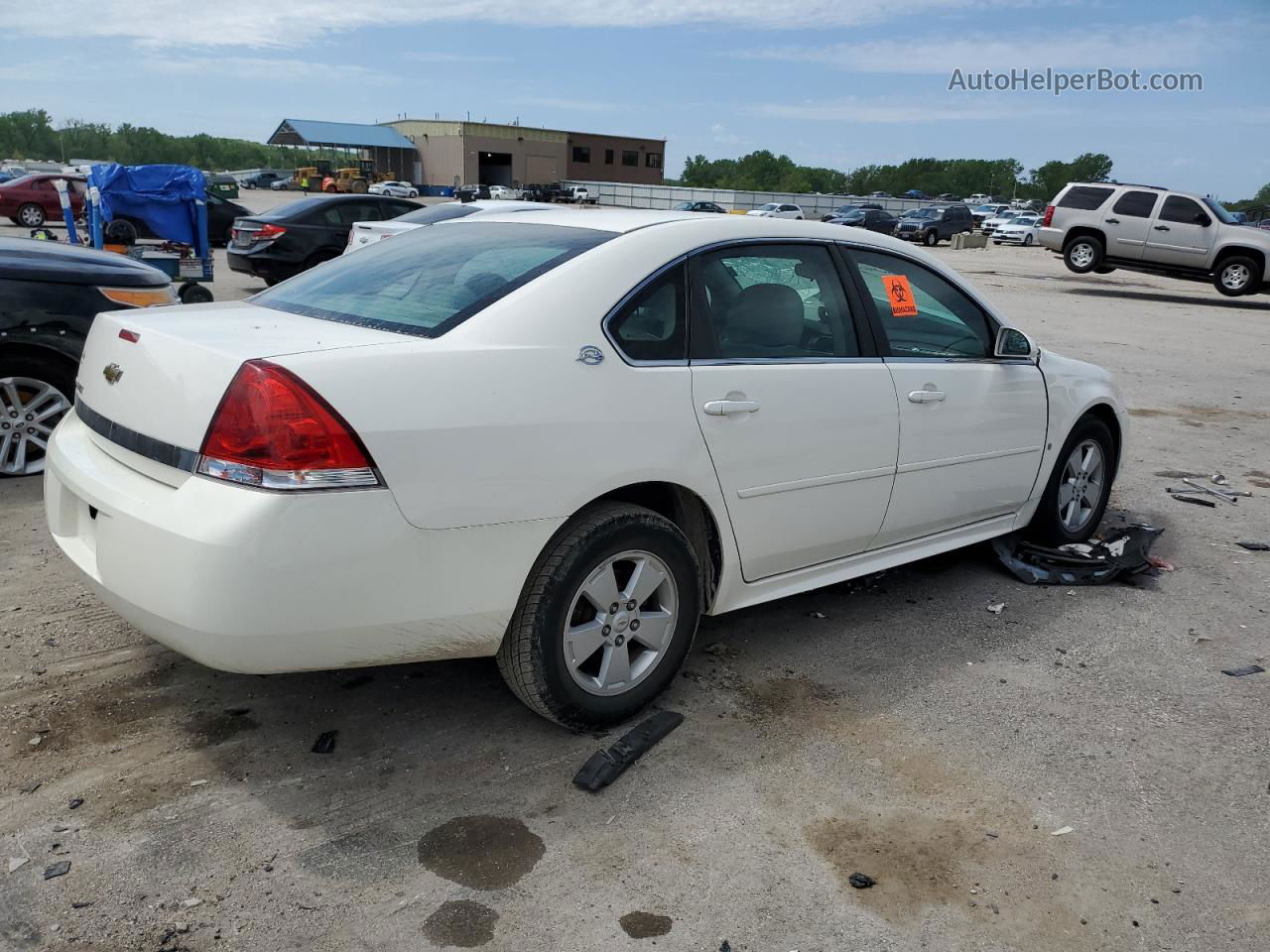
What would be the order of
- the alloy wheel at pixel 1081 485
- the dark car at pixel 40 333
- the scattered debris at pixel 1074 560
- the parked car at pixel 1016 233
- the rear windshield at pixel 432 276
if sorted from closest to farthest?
1. the rear windshield at pixel 432 276
2. the scattered debris at pixel 1074 560
3. the alloy wheel at pixel 1081 485
4. the dark car at pixel 40 333
5. the parked car at pixel 1016 233

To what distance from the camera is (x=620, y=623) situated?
325 cm

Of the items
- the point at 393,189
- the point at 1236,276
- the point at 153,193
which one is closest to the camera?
the point at 153,193

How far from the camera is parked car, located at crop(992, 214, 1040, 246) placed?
46.0m

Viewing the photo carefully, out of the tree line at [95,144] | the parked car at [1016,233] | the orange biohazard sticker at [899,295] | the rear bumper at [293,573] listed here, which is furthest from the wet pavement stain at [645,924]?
the tree line at [95,144]

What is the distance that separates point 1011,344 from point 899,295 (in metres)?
0.65

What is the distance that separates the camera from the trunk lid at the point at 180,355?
2721 mm

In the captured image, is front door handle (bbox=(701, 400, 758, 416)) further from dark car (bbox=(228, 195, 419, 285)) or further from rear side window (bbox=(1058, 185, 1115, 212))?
rear side window (bbox=(1058, 185, 1115, 212))

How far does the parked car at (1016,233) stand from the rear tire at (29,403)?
151 feet

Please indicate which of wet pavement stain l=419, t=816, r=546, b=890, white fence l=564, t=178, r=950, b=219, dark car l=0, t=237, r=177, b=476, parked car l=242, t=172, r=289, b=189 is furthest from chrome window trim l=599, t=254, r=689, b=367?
parked car l=242, t=172, r=289, b=189

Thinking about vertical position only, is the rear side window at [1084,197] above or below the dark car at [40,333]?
above

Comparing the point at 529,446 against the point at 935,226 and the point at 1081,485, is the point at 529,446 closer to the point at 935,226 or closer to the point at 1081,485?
the point at 1081,485

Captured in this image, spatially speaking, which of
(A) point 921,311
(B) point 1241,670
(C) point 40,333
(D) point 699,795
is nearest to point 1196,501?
(B) point 1241,670

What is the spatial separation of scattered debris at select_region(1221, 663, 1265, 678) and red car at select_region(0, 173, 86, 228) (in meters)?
30.3

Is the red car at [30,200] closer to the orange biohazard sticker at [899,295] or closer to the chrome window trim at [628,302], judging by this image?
the orange biohazard sticker at [899,295]
